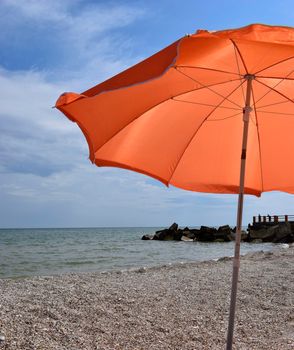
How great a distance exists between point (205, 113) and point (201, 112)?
0.13 ft

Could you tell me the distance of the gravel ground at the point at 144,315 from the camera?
521 cm

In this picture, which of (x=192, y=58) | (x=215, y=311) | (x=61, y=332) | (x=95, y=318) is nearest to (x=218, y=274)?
(x=215, y=311)

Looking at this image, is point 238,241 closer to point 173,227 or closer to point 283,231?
point 283,231

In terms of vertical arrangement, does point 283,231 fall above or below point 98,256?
above

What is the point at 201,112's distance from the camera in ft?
13.6

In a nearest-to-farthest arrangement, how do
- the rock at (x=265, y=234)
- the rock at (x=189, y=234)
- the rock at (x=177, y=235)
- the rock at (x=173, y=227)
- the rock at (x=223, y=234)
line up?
the rock at (x=265, y=234)
the rock at (x=223, y=234)
the rock at (x=189, y=234)
the rock at (x=177, y=235)
the rock at (x=173, y=227)

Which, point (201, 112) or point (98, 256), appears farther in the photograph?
point (98, 256)

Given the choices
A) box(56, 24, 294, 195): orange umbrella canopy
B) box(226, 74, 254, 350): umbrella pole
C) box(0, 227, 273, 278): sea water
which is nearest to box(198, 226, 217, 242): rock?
box(0, 227, 273, 278): sea water

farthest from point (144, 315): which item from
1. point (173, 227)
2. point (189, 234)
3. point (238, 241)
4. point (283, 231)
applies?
point (173, 227)

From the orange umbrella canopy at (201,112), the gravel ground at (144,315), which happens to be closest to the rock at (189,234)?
the gravel ground at (144,315)

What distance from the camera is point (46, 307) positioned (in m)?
6.29

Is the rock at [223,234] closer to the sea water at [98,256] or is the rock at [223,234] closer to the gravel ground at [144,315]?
the sea water at [98,256]

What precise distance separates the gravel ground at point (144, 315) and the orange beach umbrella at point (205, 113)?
6.83 feet

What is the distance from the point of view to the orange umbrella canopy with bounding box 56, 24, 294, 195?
2725 millimetres
